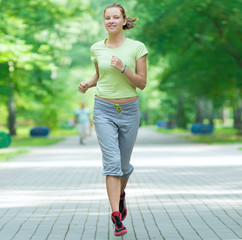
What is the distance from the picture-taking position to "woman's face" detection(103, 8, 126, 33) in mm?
5785

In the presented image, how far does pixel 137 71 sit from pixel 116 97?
313 mm

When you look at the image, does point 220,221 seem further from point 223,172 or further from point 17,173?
point 17,173

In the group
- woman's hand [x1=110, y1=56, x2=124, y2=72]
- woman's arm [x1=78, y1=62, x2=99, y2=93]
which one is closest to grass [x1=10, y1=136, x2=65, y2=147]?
woman's arm [x1=78, y1=62, x2=99, y2=93]

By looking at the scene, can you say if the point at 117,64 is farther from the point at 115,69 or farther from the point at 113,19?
the point at 113,19

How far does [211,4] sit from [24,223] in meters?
18.1

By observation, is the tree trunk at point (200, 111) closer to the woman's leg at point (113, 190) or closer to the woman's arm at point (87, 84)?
the woman's arm at point (87, 84)

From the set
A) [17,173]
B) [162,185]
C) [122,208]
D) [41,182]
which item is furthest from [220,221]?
[17,173]

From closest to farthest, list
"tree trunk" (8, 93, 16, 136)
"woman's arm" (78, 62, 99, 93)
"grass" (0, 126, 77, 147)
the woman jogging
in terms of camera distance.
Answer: the woman jogging
"woman's arm" (78, 62, 99, 93)
"grass" (0, 126, 77, 147)
"tree trunk" (8, 93, 16, 136)

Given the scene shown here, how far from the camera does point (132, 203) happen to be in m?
8.12

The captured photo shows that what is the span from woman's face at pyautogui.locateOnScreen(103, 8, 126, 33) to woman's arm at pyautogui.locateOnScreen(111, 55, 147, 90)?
37cm

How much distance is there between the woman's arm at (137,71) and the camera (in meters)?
5.55

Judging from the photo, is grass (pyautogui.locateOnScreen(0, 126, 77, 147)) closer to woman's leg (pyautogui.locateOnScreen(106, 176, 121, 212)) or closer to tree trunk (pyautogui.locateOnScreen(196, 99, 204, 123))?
tree trunk (pyautogui.locateOnScreen(196, 99, 204, 123))

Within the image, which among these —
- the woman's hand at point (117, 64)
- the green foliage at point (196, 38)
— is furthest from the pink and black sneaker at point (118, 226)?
the green foliage at point (196, 38)

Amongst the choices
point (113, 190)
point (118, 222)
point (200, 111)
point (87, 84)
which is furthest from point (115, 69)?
Result: point (200, 111)
